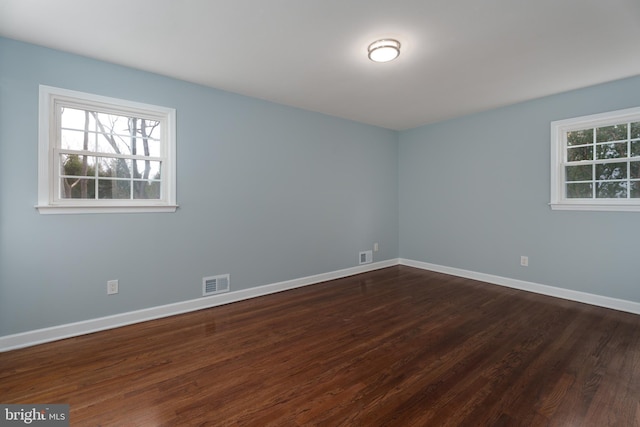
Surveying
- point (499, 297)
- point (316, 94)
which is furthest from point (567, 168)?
point (316, 94)

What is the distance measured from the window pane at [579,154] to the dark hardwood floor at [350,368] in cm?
176

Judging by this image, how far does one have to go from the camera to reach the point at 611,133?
3.29 metres

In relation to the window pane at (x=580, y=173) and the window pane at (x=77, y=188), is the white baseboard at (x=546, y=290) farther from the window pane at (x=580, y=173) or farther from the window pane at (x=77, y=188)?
the window pane at (x=77, y=188)

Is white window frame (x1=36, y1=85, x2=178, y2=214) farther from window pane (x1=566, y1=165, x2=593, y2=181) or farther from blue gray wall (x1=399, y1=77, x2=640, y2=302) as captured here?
window pane (x1=566, y1=165, x2=593, y2=181)

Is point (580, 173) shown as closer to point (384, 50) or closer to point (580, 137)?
point (580, 137)

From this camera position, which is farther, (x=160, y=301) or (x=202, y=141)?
(x=202, y=141)

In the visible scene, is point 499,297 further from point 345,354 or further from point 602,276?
point 345,354

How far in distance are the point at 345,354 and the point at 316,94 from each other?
294cm

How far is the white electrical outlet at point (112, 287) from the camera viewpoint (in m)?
2.74

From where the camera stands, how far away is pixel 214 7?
6.55 feet

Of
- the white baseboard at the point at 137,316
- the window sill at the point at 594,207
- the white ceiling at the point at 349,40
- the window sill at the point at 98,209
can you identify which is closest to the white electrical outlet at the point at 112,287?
the white baseboard at the point at 137,316

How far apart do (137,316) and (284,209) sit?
80.2 inches

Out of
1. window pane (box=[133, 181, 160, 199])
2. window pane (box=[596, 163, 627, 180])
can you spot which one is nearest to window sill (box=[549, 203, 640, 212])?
window pane (box=[596, 163, 627, 180])

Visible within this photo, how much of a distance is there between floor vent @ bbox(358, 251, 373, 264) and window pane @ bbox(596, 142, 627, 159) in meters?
3.22
